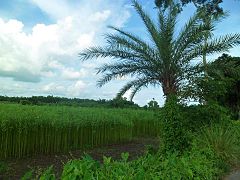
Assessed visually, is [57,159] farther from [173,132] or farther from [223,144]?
[223,144]

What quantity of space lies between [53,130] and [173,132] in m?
5.44

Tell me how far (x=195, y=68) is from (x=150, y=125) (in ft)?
25.1

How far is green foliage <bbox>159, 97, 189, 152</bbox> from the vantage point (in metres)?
8.61

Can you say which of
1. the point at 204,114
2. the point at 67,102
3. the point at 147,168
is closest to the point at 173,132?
the point at 147,168

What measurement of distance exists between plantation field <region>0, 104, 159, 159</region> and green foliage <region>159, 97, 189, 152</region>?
486 cm

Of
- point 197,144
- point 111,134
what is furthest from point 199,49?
point 111,134

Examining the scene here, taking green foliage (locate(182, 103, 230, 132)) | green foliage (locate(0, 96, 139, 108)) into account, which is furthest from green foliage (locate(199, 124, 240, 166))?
green foliage (locate(0, 96, 139, 108))

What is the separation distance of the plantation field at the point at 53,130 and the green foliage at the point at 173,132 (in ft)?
16.0

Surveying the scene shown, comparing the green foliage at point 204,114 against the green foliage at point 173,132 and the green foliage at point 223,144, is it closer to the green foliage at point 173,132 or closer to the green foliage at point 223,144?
the green foliage at point 223,144

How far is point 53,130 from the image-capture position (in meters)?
12.7

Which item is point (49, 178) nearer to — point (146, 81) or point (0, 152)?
point (0, 152)

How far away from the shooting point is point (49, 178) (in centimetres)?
392

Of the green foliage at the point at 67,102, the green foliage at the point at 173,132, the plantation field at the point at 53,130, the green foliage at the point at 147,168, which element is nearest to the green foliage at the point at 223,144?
the green foliage at the point at 147,168

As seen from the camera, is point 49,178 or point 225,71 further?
point 225,71
